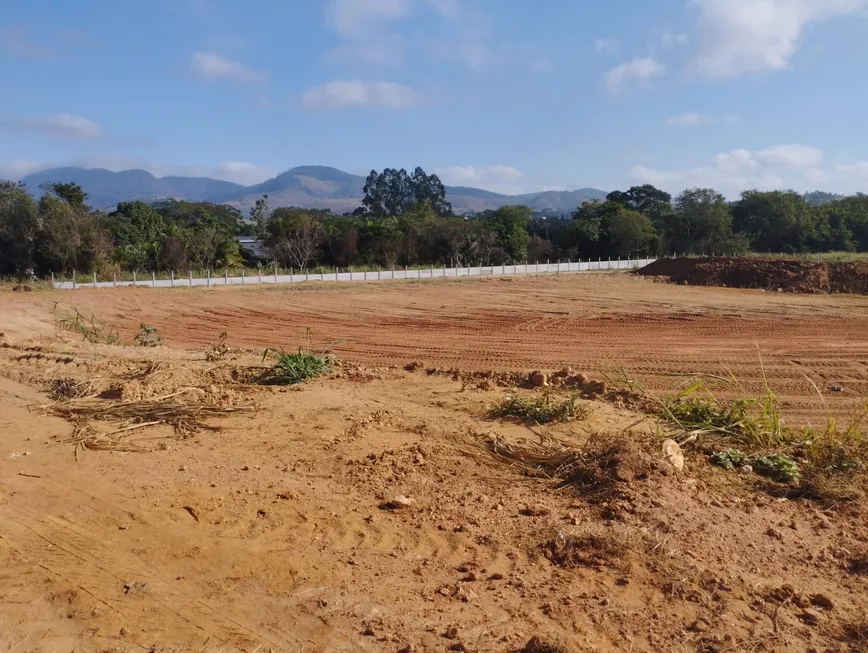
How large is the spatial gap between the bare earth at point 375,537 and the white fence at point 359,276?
2537 centimetres

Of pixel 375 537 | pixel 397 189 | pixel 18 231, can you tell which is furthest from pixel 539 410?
pixel 397 189

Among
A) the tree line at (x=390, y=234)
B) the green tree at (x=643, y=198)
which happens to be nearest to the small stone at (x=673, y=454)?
the tree line at (x=390, y=234)

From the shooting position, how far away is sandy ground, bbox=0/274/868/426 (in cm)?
1152

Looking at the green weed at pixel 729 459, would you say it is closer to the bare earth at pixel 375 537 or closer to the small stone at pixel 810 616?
the bare earth at pixel 375 537

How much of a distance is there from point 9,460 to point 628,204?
7626cm

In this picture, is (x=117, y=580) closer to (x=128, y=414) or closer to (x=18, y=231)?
(x=128, y=414)

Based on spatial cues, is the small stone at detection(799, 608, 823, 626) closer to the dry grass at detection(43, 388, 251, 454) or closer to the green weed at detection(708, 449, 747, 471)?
the green weed at detection(708, 449, 747, 471)

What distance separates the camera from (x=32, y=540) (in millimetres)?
4613

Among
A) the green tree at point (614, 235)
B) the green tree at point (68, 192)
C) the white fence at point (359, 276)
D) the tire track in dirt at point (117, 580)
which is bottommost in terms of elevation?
the tire track in dirt at point (117, 580)

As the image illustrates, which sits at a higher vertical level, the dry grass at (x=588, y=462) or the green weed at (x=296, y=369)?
the green weed at (x=296, y=369)

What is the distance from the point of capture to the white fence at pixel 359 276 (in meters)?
33.0

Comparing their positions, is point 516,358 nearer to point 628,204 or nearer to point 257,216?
point 257,216

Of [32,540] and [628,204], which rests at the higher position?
[628,204]

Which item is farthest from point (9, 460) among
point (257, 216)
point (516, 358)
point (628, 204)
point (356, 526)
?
point (628, 204)
